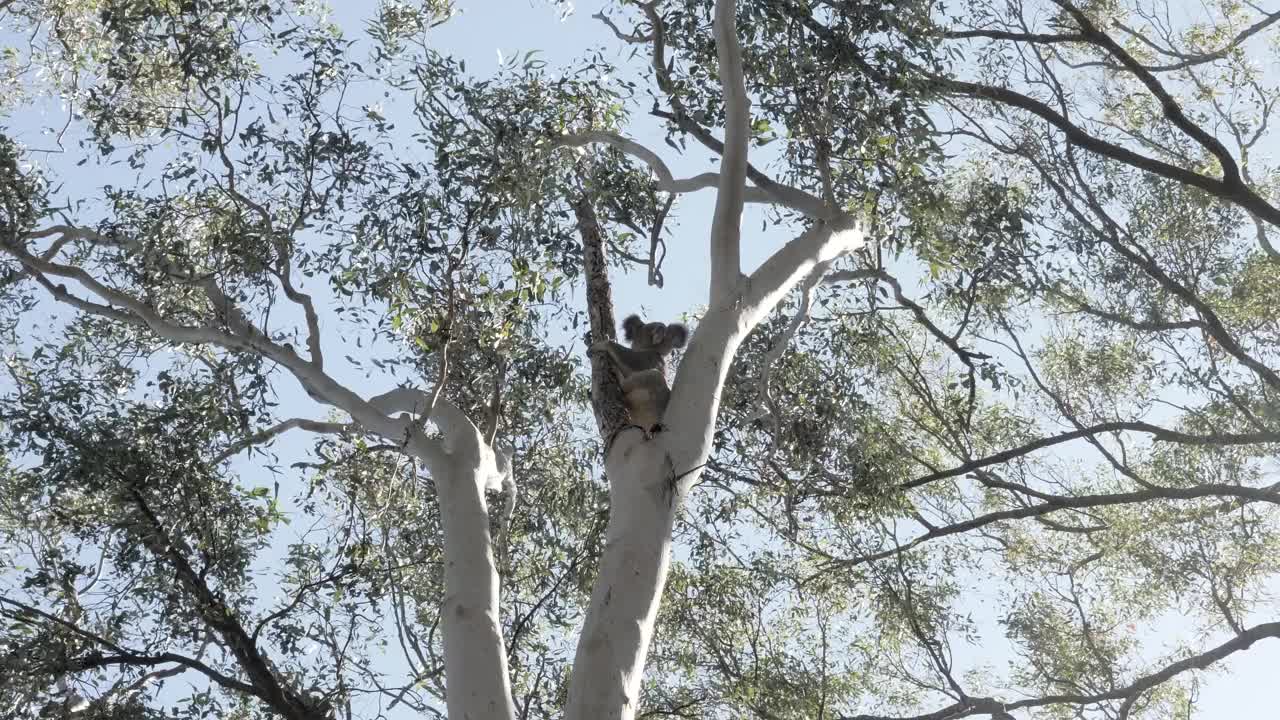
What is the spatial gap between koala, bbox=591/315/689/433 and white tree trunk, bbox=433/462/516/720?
0.74 m

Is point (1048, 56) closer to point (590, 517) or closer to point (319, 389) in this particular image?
point (590, 517)

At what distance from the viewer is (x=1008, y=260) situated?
8758 mm

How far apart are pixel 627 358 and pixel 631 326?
4.93 ft

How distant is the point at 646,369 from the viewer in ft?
19.9

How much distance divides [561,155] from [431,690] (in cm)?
289

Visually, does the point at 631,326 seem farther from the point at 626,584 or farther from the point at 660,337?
the point at 626,584

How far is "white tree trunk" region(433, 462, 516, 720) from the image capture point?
14.9 ft

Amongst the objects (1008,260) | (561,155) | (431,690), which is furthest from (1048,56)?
(431,690)

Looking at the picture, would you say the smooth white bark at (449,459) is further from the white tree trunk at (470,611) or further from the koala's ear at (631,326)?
the koala's ear at (631,326)

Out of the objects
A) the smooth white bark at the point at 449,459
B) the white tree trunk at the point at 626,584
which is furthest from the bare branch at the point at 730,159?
the smooth white bark at the point at 449,459

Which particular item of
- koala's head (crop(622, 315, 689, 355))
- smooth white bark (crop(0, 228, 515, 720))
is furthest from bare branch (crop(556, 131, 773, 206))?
smooth white bark (crop(0, 228, 515, 720))

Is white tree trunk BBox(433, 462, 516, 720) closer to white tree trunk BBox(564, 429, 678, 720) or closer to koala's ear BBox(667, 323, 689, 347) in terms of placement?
white tree trunk BBox(564, 429, 678, 720)

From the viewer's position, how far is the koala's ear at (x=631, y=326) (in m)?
7.54

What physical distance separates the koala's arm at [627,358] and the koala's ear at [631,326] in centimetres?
55
